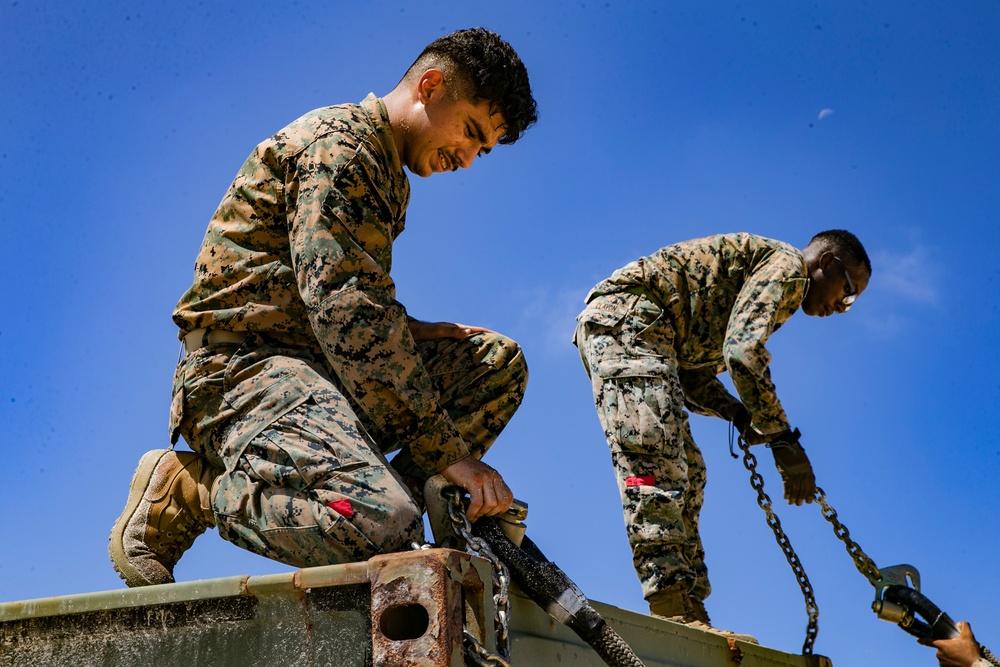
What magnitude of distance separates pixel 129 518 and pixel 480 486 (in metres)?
1.05

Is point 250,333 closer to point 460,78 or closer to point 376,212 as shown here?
point 376,212

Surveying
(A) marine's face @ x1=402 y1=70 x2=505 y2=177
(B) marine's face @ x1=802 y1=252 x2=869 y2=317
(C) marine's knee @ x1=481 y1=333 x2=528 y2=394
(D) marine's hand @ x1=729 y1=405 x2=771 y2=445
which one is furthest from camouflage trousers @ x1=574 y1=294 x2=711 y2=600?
(A) marine's face @ x1=402 y1=70 x2=505 y2=177

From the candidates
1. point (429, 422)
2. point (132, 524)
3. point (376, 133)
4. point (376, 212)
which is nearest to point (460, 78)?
point (376, 133)

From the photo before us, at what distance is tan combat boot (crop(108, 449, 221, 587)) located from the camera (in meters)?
2.79

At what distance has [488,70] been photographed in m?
3.04

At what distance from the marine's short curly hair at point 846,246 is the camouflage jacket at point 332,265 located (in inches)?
131

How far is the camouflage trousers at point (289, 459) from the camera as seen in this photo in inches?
93.7

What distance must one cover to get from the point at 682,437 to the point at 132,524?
9.68 feet

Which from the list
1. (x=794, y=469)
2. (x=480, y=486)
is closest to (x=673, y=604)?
(x=794, y=469)

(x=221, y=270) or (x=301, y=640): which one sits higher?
(x=221, y=270)

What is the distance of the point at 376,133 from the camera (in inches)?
117

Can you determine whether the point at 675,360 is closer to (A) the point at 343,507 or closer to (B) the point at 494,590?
(A) the point at 343,507

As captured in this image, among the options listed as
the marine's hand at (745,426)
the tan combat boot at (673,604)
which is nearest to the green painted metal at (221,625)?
the tan combat boot at (673,604)

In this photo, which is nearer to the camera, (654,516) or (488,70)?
(488,70)
